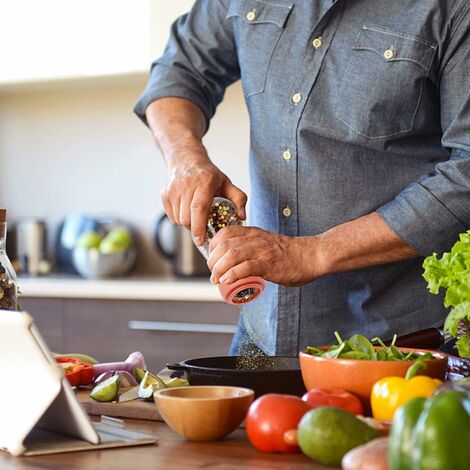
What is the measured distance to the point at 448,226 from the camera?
1648mm

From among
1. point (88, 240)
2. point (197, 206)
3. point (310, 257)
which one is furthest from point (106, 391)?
point (88, 240)

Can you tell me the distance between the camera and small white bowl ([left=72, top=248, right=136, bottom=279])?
3.34 m

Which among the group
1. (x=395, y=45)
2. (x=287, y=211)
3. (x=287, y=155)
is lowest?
(x=287, y=211)

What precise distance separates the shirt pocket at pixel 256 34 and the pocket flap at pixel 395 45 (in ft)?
0.56

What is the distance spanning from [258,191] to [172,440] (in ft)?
2.86

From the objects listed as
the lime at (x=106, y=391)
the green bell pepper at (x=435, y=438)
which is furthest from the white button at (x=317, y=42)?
the green bell pepper at (x=435, y=438)

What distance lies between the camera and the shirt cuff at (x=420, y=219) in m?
1.64

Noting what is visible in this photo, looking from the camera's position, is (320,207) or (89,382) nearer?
(89,382)

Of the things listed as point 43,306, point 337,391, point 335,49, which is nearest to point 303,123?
point 335,49

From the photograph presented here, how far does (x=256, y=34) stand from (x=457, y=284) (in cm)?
76

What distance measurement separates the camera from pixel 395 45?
1.73 m

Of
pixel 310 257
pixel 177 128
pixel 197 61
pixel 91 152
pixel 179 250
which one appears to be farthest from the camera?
pixel 91 152

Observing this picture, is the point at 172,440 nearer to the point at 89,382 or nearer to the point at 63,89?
the point at 89,382

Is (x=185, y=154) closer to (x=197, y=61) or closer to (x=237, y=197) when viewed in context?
(x=237, y=197)
